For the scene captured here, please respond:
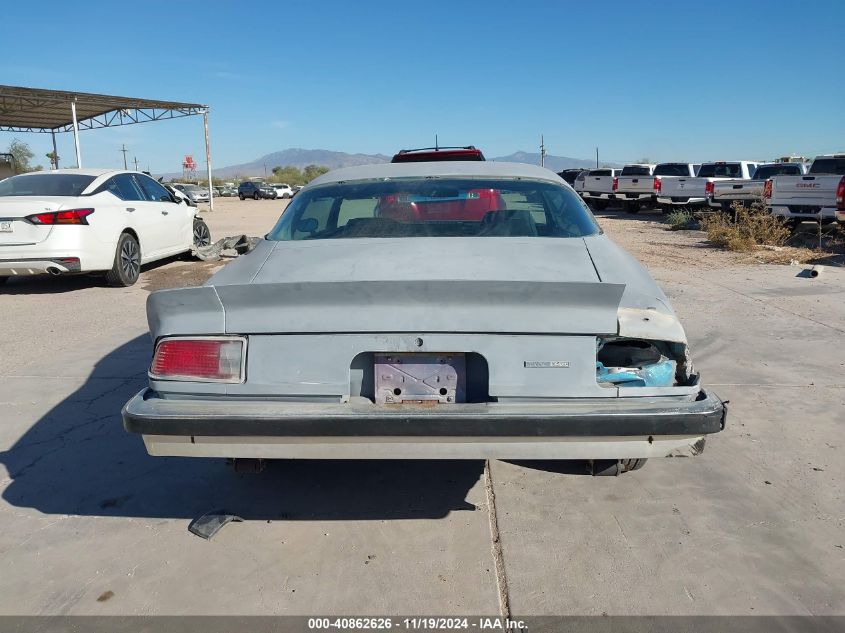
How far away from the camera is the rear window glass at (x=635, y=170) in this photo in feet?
76.7

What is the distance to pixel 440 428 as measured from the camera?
2467 millimetres

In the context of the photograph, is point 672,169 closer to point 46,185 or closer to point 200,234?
point 200,234

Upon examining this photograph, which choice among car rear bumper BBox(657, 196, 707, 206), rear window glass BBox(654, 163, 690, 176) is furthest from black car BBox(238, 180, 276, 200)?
car rear bumper BBox(657, 196, 707, 206)

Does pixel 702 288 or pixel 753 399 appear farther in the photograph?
pixel 702 288

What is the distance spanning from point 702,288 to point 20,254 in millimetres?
8123

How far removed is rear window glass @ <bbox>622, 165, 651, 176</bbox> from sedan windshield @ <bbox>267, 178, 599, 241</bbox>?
20.8 m

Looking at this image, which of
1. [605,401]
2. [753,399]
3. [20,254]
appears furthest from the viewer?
[20,254]

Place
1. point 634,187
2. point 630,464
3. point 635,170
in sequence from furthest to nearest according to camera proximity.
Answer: point 635,170 < point 634,187 < point 630,464

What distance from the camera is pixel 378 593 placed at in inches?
101

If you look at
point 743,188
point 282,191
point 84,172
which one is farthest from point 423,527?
point 282,191

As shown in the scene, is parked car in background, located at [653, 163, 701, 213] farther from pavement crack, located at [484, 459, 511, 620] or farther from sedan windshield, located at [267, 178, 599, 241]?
pavement crack, located at [484, 459, 511, 620]

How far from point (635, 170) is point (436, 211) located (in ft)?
71.2

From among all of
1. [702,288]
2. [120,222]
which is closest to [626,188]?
[702,288]

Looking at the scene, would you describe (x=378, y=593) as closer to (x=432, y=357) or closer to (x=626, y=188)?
(x=432, y=357)
